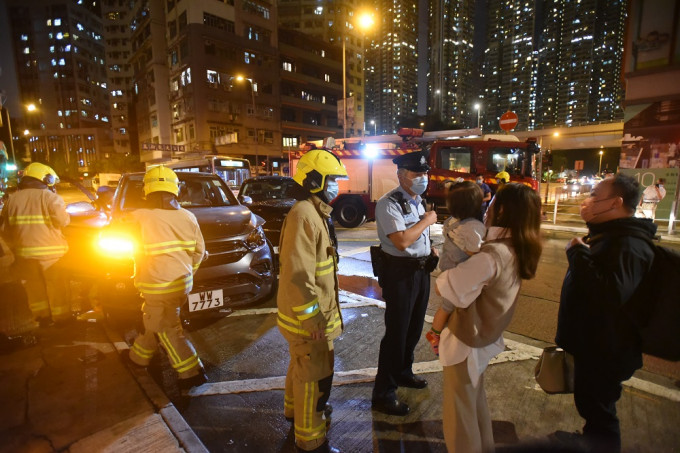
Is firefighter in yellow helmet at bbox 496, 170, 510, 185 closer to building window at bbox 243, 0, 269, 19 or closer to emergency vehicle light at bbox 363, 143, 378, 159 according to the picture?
emergency vehicle light at bbox 363, 143, 378, 159

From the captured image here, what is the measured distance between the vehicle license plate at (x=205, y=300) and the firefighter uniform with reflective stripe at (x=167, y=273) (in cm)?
66

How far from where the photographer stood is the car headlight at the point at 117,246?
3.93 metres

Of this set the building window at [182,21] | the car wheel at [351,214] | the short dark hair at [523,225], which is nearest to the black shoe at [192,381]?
the short dark hair at [523,225]

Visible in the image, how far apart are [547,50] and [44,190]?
187 meters

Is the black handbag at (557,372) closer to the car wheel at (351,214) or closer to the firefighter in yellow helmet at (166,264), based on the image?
the firefighter in yellow helmet at (166,264)

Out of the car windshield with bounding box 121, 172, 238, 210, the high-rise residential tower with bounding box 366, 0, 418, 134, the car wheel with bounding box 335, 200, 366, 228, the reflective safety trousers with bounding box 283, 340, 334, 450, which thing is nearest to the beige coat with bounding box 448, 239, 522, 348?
the reflective safety trousers with bounding box 283, 340, 334, 450

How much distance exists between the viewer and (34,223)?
405cm

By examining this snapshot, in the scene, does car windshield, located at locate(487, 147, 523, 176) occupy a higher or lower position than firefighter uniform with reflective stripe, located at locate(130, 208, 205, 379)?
higher

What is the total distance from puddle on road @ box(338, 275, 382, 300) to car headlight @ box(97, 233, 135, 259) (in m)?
3.25

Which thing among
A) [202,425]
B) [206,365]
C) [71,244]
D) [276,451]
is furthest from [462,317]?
[71,244]

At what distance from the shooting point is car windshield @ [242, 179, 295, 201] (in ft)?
31.6

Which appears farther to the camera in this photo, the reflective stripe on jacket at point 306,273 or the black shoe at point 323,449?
the black shoe at point 323,449

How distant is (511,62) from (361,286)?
176 m

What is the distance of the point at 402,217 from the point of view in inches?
105
